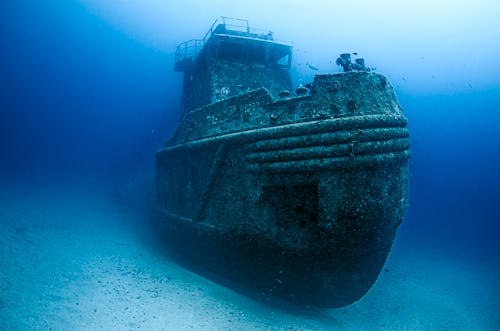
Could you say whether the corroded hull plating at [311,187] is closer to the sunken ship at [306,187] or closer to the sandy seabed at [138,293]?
the sunken ship at [306,187]

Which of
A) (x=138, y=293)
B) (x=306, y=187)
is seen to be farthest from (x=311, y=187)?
(x=138, y=293)

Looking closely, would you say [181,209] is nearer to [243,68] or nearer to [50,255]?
[50,255]

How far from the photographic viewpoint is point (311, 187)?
4.35 m

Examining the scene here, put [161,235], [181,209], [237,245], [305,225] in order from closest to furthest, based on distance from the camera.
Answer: [305,225] < [237,245] < [181,209] < [161,235]

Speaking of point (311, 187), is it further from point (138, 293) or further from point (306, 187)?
point (138, 293)

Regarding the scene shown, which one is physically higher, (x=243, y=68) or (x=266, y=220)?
(x=243, y=68)

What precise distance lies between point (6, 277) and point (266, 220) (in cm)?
445

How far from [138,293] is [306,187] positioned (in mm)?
3522

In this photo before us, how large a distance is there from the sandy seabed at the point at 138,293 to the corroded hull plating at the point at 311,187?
78cm

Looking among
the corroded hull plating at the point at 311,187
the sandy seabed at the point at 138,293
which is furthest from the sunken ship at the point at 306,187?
the sandy seabed at the point at 138,293

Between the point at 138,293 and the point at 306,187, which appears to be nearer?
the point at 306,187

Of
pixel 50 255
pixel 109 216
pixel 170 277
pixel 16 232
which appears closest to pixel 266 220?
pixel 170 277

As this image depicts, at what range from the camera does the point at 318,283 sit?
4766mm

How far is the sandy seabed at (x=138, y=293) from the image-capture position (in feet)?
13.8
